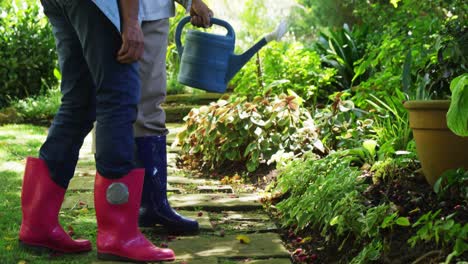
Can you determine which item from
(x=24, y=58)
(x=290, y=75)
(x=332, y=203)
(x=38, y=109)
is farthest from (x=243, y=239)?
(x=24, y=58)

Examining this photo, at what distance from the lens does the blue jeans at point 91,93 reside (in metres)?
2.36

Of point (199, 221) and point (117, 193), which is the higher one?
point (117, 193)

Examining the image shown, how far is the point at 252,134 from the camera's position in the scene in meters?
4.46

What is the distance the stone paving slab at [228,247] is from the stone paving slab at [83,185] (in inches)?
38.9

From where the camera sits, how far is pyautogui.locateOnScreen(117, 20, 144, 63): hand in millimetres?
2365

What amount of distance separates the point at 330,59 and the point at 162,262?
4.07 m

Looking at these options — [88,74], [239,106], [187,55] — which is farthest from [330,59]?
[88,74]

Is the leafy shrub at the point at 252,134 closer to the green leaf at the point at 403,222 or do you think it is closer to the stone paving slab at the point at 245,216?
the stone paving slab at the point at 245,216

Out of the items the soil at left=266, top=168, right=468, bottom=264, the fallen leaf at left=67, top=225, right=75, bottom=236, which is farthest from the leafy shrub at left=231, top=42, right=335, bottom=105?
the fallen leaf at left=67, top=225, right=75, bottom=236

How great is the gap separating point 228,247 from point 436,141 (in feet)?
2.77

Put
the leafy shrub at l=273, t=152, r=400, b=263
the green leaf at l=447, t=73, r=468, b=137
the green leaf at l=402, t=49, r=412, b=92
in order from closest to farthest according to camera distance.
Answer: the green leaf at l=447, t=73, r=468, b=137 → the leafy shrub at l=273, t=152, r=400, b=263 → the green leaf at l=402, t=49, r=412, b=92

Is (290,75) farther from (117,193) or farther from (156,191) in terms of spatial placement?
(117,193)

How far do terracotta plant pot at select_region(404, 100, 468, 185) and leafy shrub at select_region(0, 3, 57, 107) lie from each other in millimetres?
5673

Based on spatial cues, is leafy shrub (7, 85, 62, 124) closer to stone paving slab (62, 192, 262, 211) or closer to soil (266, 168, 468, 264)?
stone paving slab (62, 192, 262, 211)
